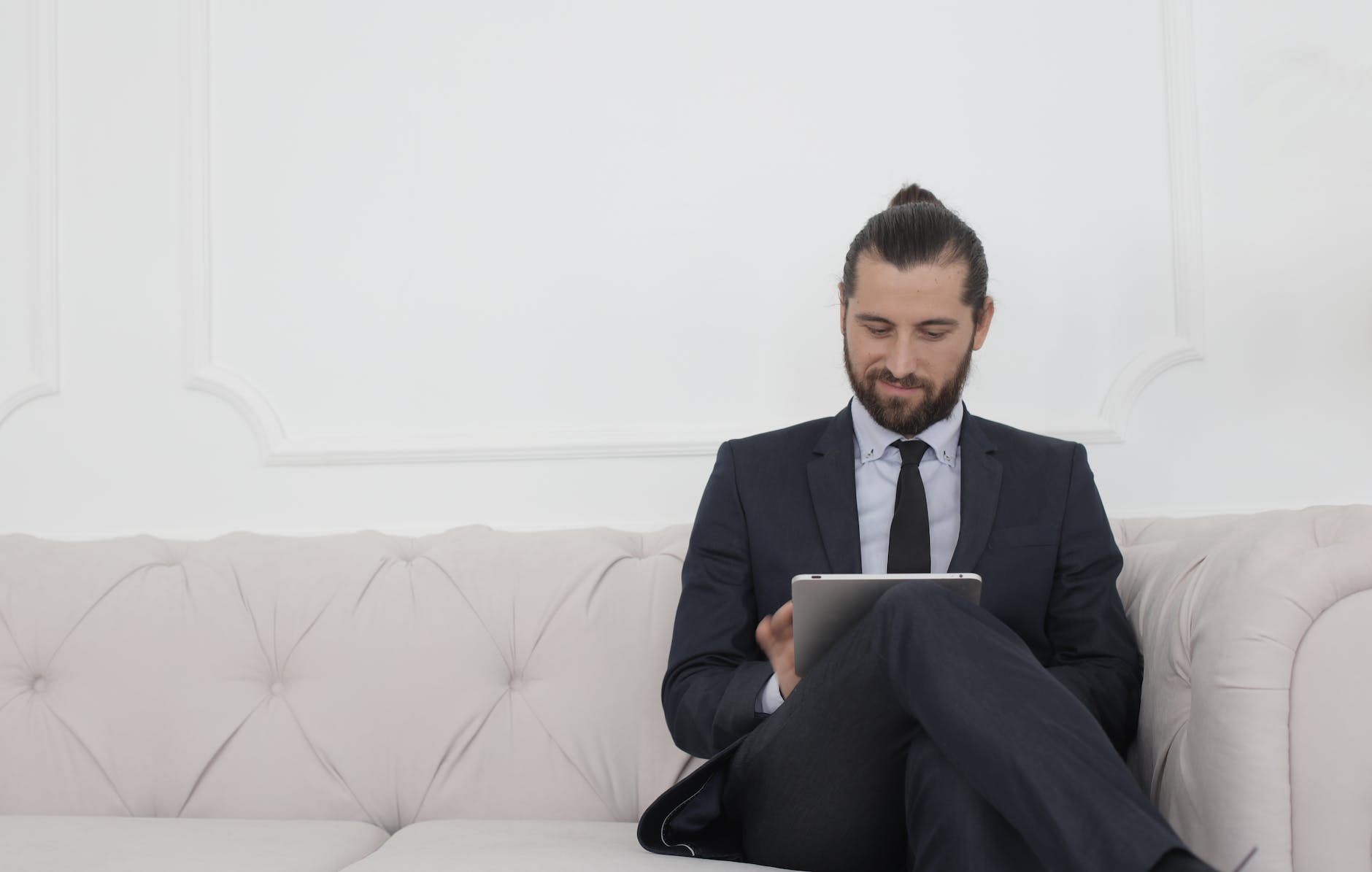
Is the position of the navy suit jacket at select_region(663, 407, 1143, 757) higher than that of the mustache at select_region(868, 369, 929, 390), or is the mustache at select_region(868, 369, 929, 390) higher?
the mustache at select_region(868, 369, 929, 390)

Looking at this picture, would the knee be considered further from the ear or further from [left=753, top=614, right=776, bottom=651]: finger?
the ear

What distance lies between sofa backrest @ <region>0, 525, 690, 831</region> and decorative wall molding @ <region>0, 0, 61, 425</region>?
541 mm

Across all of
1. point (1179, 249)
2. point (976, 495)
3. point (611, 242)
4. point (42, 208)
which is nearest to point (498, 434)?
point (611, 242)

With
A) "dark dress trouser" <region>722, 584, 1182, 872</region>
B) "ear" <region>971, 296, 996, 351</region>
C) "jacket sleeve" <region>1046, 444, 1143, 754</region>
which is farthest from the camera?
"ear" <region>971, 296, 996, 351</region>

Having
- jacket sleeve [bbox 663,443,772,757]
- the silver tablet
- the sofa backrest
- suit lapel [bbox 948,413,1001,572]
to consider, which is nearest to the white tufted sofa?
the sofa backrest

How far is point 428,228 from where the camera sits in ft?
7.57

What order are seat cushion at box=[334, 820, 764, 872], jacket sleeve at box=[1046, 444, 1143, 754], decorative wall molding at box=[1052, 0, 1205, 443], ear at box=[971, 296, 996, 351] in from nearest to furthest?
seat cushion at box=[334, 820, 764, 872], jacket sleeve at box=[1046, 444, 1143, 754], ear at box=[971, 296, 996, 351], decorative wall molding at box=[1052, 0, 1205, 443]

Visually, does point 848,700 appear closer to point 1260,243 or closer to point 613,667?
point 613,667

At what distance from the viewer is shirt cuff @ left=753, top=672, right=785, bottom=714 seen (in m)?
1.56

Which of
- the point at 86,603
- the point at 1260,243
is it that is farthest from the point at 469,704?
the point at 1260,243

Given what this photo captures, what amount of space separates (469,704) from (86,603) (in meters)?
0.69

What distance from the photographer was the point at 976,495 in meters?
1.76

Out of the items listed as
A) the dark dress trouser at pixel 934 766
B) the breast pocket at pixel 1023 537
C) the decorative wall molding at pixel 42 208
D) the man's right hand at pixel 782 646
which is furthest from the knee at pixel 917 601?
the decorative wall molding at pixel 42 208

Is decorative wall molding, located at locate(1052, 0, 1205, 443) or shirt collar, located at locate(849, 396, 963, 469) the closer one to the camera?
shirt collar, located at locate(849, 396, 963, 469)
